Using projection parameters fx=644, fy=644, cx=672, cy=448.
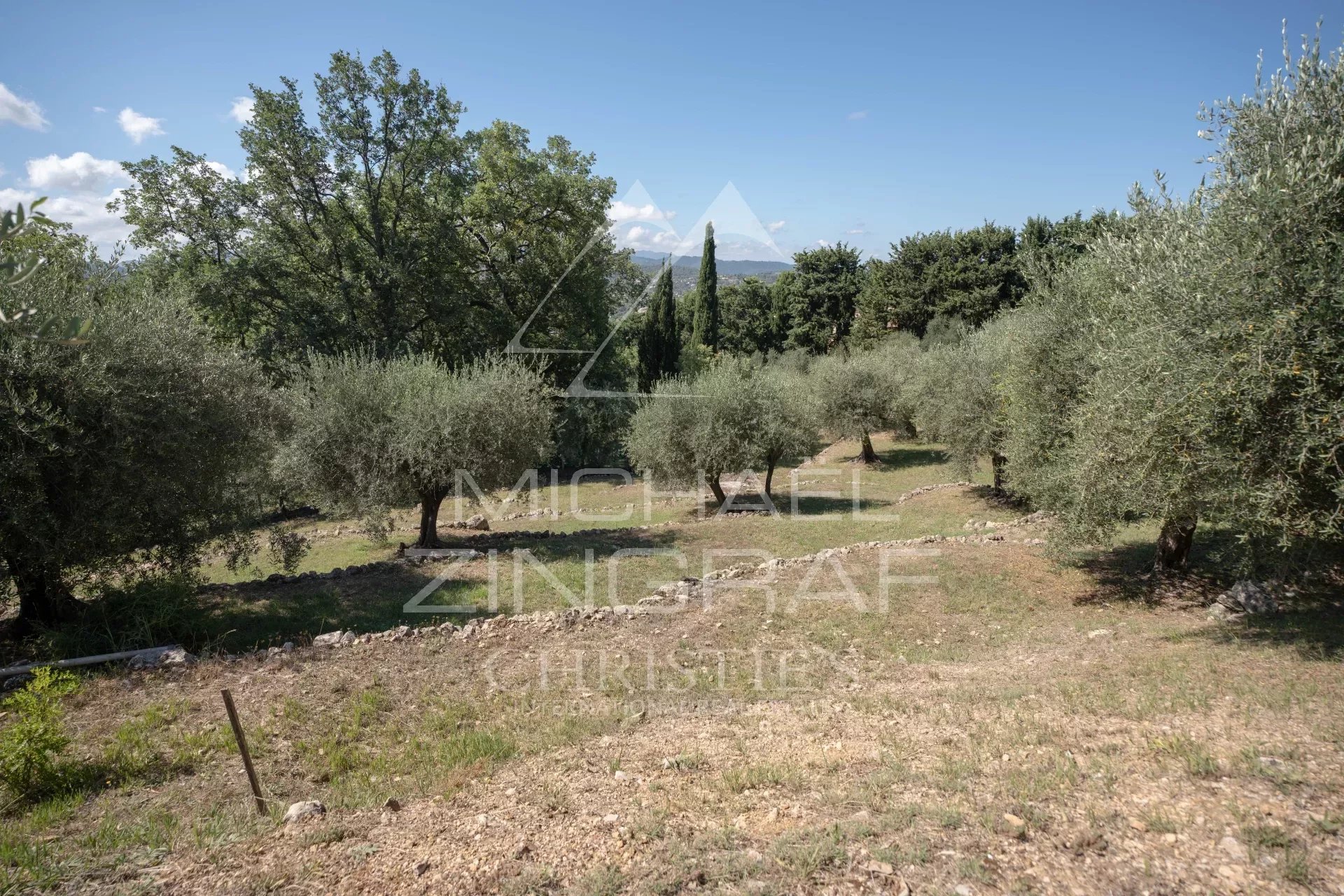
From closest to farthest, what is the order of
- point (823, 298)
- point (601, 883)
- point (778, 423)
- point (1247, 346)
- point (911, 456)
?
point (601, 883) < point (1247, 346) < point (778, 423) < point (911, 456) < point (823, 298)

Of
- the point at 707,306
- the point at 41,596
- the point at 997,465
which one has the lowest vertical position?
the point at 41,596

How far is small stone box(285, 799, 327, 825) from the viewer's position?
5.28 meters

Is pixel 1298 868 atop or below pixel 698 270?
below

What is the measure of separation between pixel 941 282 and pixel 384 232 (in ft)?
125

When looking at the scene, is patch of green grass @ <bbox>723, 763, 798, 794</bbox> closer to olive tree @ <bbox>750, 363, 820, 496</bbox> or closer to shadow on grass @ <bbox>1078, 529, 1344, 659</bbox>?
shadow on grass @ <bbox>1078, 529, 1344, 659</bbox>

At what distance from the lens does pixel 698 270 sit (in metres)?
52.8

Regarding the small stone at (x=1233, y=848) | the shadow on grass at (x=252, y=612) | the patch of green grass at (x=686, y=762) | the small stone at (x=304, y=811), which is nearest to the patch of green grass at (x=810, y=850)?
the patch of green grass at (x=686, y=762)

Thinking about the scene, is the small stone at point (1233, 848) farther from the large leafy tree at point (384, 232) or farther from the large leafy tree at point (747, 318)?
the large leafy tree at point (747, 318)

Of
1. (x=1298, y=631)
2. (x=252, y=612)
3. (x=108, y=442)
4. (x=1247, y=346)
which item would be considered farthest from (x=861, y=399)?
(x=108, y=442)

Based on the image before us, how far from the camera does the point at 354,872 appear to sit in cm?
452

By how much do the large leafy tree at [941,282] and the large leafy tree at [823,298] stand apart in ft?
12.8

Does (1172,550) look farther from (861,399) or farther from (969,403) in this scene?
(861,399)

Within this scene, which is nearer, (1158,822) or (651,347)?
(1158,822)

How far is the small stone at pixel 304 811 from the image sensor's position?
5281 mm
